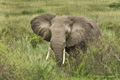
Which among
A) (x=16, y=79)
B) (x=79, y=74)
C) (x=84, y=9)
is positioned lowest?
(x=84, y=9)

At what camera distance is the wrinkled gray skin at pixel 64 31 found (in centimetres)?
652

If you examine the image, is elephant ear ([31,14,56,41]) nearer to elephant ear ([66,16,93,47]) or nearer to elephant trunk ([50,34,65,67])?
elephant ear ([66,16,93,47])

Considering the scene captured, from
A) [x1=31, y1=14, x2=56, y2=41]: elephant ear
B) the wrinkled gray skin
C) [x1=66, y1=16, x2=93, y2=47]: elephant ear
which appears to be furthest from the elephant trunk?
[x1=31, y1=14, x2=56, y2=41]: elephant ear

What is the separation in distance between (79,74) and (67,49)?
2.63ft

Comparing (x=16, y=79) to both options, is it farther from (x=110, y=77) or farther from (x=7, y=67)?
(x=110, y=77)

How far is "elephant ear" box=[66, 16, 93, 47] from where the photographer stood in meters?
6.93

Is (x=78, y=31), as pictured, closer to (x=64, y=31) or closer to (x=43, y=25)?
(x=64, y=31)

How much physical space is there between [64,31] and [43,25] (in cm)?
86

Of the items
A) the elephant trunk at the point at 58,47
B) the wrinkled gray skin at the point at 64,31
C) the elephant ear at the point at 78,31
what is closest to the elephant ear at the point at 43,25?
the wrinkled gray skin at the point at 64,31

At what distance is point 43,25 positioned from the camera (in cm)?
737

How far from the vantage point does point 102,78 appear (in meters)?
6.48

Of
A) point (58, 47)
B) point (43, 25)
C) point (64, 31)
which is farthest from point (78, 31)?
point (43, 25)

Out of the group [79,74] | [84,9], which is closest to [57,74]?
[79,74]

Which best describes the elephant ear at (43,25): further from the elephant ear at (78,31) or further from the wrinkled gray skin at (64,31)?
the elephant ear at (78,31)
